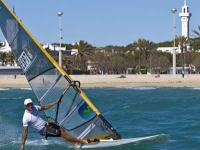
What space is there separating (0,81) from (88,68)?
33.4 m

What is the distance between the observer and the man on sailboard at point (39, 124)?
11.8 m

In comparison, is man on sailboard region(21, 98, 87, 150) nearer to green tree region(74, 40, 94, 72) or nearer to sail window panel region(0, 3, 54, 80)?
sail window panel region(0, 3, 54, 80)

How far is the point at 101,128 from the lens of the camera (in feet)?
42.8

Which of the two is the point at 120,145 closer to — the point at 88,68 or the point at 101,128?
the point at 101,128

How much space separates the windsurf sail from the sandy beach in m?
70.1

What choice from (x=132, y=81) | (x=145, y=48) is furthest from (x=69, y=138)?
(x=145, y=48)

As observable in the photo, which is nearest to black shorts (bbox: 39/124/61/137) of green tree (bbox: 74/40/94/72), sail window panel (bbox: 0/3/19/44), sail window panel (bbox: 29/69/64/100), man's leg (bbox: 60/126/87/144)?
man's leg (bbox: 60/126/87/144)

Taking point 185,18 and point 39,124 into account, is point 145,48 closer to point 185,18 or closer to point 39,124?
point 185,18

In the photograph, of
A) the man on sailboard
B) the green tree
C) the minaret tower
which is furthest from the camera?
the minaret tower

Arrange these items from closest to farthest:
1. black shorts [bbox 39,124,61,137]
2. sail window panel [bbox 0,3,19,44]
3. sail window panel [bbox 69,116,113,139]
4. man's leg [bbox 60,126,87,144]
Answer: black shorts [bbox 39,124,61,137]
man's leg [bbox 60,126,87,144]
sail window panel [bbox 69,116,113,139]
sail window panel [bbox 0,3,19,44]

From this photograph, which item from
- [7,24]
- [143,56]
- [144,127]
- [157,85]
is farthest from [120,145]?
[143,56]

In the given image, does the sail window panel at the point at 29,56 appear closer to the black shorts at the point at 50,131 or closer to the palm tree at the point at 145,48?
the black shorts at the point at 50,131

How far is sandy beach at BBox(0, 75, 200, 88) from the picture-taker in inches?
3381

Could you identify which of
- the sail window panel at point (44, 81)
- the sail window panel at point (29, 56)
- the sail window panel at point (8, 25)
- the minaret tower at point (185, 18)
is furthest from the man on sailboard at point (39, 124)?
the minaret tower at point (185, 18)
